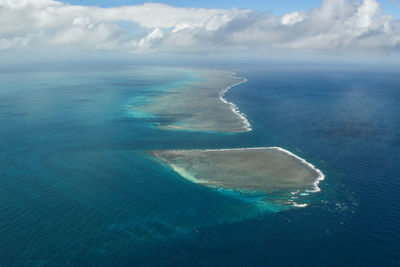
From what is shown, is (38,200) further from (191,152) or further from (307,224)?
(307,224)

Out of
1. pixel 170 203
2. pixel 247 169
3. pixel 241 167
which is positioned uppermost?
pixel 241 167

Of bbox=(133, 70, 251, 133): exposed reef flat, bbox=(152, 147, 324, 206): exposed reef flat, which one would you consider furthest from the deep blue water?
bbox=(133, 70, 251, 133): exposed reef flat

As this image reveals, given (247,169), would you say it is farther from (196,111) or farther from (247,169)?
(196,111)

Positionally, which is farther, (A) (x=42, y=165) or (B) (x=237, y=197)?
(A) (x=42, y=165)

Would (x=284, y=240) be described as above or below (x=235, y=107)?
below

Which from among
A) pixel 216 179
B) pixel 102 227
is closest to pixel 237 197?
pixel 216 179

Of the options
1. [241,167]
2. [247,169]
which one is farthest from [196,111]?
[247,169]

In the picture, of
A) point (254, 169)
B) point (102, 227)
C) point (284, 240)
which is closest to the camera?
point (284, 240)
